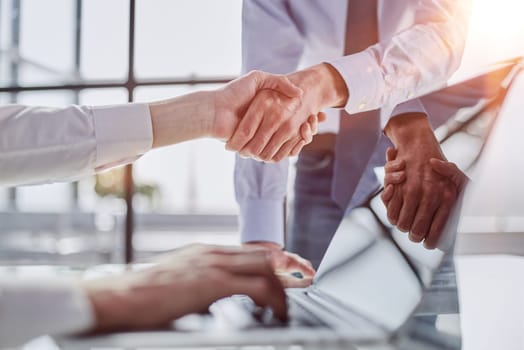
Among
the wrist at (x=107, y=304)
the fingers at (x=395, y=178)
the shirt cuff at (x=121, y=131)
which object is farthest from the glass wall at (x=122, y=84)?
the wrist at (x=107, y=304)

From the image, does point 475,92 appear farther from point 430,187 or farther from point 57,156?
point 57,156

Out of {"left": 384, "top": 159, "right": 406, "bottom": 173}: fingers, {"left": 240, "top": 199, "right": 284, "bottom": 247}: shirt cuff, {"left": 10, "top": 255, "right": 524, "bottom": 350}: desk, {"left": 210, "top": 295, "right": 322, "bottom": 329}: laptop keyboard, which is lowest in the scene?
{"left": 10, "top": 255, "right": 524, "bottom": 350}: desk

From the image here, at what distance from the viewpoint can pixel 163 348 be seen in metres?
0.38

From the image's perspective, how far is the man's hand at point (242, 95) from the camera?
2.64 ft

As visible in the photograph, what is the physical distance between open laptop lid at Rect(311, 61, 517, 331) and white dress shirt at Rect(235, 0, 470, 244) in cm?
9

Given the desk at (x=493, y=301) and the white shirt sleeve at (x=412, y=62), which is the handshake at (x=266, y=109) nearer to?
the white shirt sleeve at (x=412, y=62)

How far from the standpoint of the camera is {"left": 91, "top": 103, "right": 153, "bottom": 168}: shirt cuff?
0.70 m

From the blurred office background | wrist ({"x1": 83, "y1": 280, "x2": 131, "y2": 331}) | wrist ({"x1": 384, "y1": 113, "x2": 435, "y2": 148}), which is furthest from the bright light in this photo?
wrist ({"x1": 83, "y1": 280, "x2": 131, "y2": 331})

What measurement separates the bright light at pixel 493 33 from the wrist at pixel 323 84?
18 centimetres

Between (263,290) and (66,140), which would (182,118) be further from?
(263,290)

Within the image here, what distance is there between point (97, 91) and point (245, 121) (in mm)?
994

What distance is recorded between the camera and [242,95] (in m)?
0.82

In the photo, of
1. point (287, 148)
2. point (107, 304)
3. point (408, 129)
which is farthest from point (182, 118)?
point (107, 304)

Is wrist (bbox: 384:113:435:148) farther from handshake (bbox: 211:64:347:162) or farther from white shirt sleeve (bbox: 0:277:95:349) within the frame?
white shirt sleeve (bbox: 0:277:95:349)
